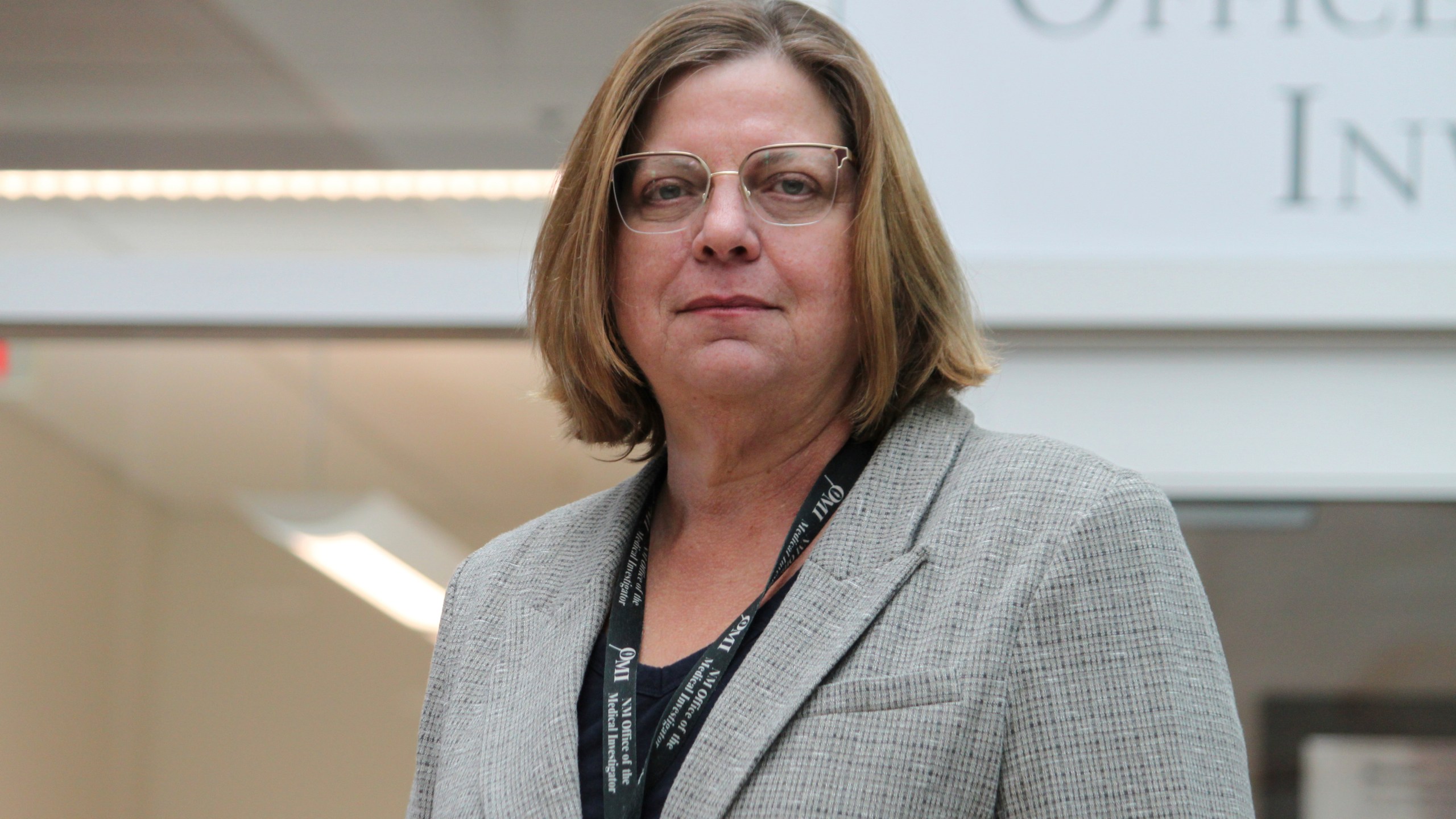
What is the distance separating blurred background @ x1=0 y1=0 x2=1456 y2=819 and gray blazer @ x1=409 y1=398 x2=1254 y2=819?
6.66 ft

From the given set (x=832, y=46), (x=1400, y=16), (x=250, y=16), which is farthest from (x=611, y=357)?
(x=250, y=16)

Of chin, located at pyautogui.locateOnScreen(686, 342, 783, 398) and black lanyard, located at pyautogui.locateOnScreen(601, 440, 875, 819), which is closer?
black lanyard, located at pyautogui.locateOnScreen(601, 440, 875, 819)

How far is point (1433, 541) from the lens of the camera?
337 centimetres

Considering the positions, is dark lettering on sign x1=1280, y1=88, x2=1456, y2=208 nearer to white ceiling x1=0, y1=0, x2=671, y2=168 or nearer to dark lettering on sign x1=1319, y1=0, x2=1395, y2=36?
dark lettering on sign x1=1319, y1=0, x2=1395, y2=36

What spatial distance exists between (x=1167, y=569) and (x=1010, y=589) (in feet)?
0.49

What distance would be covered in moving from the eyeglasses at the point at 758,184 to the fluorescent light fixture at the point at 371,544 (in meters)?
2.23

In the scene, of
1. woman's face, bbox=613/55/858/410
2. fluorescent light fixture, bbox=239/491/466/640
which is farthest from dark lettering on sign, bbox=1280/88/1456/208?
fluorescent light fixture, bbox=239/491/466/640

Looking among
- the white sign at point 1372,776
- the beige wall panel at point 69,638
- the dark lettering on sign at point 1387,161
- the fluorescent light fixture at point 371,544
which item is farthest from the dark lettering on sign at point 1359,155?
the beige wall panel at point 69,638

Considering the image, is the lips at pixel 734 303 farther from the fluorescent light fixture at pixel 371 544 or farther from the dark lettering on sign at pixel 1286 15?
the fluorescent light fixture at pixel 371 544

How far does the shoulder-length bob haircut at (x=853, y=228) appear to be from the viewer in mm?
1591

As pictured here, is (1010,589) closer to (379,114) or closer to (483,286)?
(483,286)

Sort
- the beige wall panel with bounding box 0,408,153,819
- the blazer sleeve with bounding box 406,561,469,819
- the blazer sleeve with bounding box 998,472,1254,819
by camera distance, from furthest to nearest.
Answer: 1. the beige wall panel with bounding box 0,408,153,819
2. the blazer sleeve with bounding box 406,561,469,819
3. the blazer sleeve with bounding box 998,472,1254,819

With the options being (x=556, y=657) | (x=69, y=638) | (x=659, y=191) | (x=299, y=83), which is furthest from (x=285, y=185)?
(x=556, y=657)

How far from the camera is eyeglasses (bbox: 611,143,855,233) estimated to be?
62.5 inches
